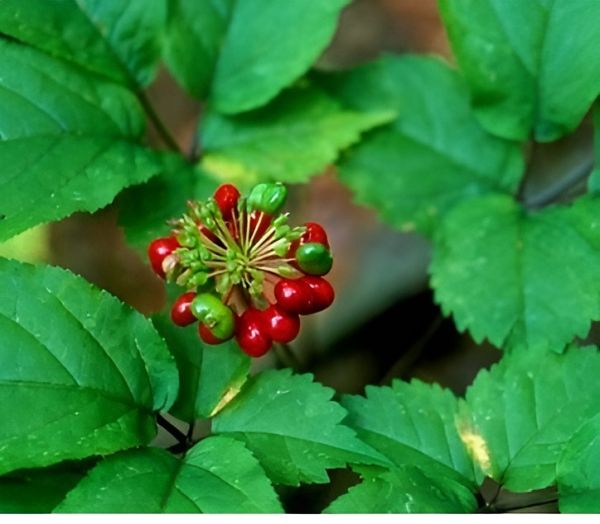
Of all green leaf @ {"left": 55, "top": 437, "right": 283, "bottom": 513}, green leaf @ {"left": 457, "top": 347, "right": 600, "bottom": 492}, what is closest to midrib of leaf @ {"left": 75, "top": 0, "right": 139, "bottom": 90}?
green leaf @ {"left": 55, "top": 437, "right": 283, "bottom": 513}

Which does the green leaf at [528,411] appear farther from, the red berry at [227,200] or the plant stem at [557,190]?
the plant stem at [557,190]

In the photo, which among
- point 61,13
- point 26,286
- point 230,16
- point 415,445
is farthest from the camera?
point 230,16

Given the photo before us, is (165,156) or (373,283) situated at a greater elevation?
(165,156)

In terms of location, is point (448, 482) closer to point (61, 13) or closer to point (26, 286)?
point (26, 286)

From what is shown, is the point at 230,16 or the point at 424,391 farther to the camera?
the point at 230,16

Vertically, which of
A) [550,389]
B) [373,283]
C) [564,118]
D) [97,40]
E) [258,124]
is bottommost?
[373,283]

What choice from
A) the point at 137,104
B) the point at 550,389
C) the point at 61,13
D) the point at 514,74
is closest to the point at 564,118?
the point at 514,74

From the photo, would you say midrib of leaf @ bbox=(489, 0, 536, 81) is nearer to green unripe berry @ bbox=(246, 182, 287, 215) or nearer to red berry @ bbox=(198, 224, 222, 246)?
green unripe berry @ bbox=(246, 182, 287, 215)
